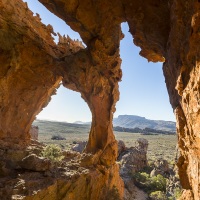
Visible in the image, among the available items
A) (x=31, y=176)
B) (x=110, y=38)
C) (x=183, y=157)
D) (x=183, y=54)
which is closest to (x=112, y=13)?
(x=110, y=38)

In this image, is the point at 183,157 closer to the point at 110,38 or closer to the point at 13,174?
the point at 13,174

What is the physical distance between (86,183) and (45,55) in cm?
1284

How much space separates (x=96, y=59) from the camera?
1883 centimetres

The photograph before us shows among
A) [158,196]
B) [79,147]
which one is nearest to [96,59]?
[158,196]

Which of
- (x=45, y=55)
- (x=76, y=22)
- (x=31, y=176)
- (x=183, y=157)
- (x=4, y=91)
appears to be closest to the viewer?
(x=183, y=157)

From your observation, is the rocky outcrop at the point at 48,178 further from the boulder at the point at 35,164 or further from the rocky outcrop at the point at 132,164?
the rocky outcrop at the point at 132,164

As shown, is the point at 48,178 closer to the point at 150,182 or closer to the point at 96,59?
the point at 96,59

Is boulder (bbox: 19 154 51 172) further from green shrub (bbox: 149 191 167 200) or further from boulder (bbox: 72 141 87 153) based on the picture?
boulder (bbox: 72 141 87 153)

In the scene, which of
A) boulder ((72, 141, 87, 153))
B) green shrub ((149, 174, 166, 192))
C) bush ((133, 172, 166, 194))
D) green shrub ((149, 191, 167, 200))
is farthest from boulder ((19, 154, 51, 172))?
boulder ((72, 141, 87, 153))

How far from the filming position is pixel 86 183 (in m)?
14.8

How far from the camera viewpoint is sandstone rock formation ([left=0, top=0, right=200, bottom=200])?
30.3 ft

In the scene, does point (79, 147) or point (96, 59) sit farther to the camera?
point (79, 147)

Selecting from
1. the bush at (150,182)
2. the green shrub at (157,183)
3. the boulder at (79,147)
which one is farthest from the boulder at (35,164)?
the boulder at (79,147)

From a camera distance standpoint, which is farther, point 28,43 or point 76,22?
point 28,43
